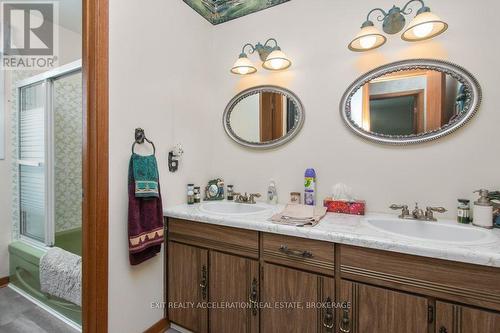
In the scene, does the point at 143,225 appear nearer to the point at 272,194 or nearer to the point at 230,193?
the point at 230,193

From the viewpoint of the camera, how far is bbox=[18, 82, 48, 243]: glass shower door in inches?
86.7

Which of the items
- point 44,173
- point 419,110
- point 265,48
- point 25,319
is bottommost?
point 25,319

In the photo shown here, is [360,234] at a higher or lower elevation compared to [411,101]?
lower

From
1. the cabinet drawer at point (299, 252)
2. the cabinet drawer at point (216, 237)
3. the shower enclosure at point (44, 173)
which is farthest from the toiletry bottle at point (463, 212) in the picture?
the shower enclosure at point (44, 173)

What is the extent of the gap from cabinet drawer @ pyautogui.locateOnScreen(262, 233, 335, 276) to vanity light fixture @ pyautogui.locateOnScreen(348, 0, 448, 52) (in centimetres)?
121

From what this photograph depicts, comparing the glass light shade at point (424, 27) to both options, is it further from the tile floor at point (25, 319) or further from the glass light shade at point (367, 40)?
the tile floor at point (25, 319)

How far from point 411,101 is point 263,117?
102cm

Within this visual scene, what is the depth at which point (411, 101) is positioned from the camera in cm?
149

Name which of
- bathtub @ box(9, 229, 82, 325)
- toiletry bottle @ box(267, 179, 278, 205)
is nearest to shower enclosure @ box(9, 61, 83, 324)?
bathtub @ box(9, 229, 82, 325)

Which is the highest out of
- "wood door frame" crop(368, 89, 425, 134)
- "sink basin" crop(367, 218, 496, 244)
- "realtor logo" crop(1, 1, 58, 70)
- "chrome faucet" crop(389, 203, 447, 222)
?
"realtor logo" crop(1, 1, 58, 70)

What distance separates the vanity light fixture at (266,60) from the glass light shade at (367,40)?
472 millimetres

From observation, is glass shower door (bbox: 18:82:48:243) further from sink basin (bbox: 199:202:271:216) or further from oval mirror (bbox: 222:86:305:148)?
oval mirror (bbox: 222:86:305:148)

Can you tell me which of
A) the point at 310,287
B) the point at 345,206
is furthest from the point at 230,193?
the point at 310,287

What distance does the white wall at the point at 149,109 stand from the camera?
1.38 metres
